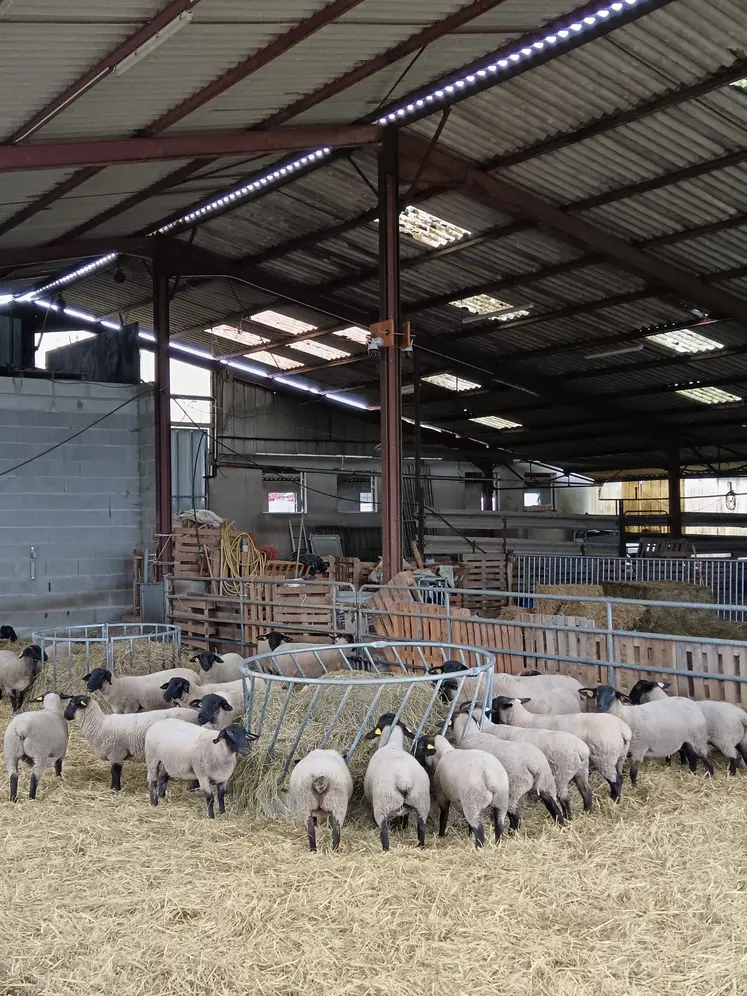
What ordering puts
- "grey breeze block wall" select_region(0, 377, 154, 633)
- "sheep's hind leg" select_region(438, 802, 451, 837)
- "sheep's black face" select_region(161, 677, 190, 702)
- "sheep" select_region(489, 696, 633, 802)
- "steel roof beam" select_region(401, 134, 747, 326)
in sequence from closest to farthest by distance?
"sheep's hind leg" select_region(438, 802, 451, 837)
"sheep" select_region(489, 696, 633, 802)
"sheep's black face" select_region(161, 677, 190, 702)
"steel roof beam" select_region(401, 134, 747, 326)
"grey breeze block wall" select_region(0, 377, 154, 633)

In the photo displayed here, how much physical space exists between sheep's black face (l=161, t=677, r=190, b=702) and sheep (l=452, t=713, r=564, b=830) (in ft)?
10.5

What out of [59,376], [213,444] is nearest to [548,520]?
[213,444]

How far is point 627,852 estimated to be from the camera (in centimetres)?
543

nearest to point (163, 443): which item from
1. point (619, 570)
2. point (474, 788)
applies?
point (619, 570)

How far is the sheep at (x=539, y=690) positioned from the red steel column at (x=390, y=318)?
17.7ft

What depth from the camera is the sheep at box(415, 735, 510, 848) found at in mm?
5504

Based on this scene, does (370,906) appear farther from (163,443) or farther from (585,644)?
(163,443)

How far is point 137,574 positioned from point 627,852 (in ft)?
43.9

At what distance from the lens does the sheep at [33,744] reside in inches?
275

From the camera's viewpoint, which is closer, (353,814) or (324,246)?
(353,814)

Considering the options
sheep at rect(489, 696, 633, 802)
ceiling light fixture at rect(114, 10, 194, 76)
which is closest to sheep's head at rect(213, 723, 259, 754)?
sheep at rect(489, 696, 633, 802)

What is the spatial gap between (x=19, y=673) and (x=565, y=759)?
22.9 feet

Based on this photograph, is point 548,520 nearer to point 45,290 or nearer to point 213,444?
point 213,444

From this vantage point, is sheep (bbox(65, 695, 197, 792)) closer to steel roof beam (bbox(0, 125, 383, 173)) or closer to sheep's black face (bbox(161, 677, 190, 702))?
sheep's black face (bbox(161, 677, 190, 702))
